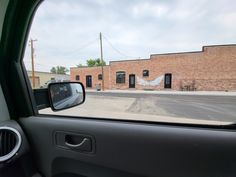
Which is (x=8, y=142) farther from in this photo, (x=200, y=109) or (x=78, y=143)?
(x=200, y=109)

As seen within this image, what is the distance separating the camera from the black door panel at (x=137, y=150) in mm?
977

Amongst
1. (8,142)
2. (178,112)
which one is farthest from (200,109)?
(8,142)

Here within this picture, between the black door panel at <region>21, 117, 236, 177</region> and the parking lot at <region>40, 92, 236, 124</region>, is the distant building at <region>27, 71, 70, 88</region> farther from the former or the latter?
the black door panel at <region>21, 117, 236, 177</region>

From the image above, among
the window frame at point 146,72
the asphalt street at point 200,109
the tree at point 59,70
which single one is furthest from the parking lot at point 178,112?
the window frame at point 146,72

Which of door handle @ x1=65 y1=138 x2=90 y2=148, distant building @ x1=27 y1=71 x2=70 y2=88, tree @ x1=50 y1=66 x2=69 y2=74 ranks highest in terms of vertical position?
tree @ x1=50 y1=66 x2=69 y2=74

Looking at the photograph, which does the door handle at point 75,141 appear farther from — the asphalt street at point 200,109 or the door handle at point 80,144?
the asphalt street at point 200,109

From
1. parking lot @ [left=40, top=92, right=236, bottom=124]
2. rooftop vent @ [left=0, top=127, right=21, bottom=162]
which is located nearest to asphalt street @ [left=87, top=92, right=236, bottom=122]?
parking lot @ [left=40, top=92, right=236, bottom=124]

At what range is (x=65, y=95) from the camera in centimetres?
181

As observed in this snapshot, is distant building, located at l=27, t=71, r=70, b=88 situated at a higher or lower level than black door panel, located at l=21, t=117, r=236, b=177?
higher

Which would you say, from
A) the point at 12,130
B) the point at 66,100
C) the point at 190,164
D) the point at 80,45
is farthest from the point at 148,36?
the point at 12,130

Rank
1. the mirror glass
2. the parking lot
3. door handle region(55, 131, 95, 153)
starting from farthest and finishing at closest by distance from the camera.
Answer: the mirror glass, the parking lot, door handle region(55, 131, 95, 153)

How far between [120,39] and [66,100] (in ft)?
2.61

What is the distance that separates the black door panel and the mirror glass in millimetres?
209

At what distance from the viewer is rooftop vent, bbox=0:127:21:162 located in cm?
135
